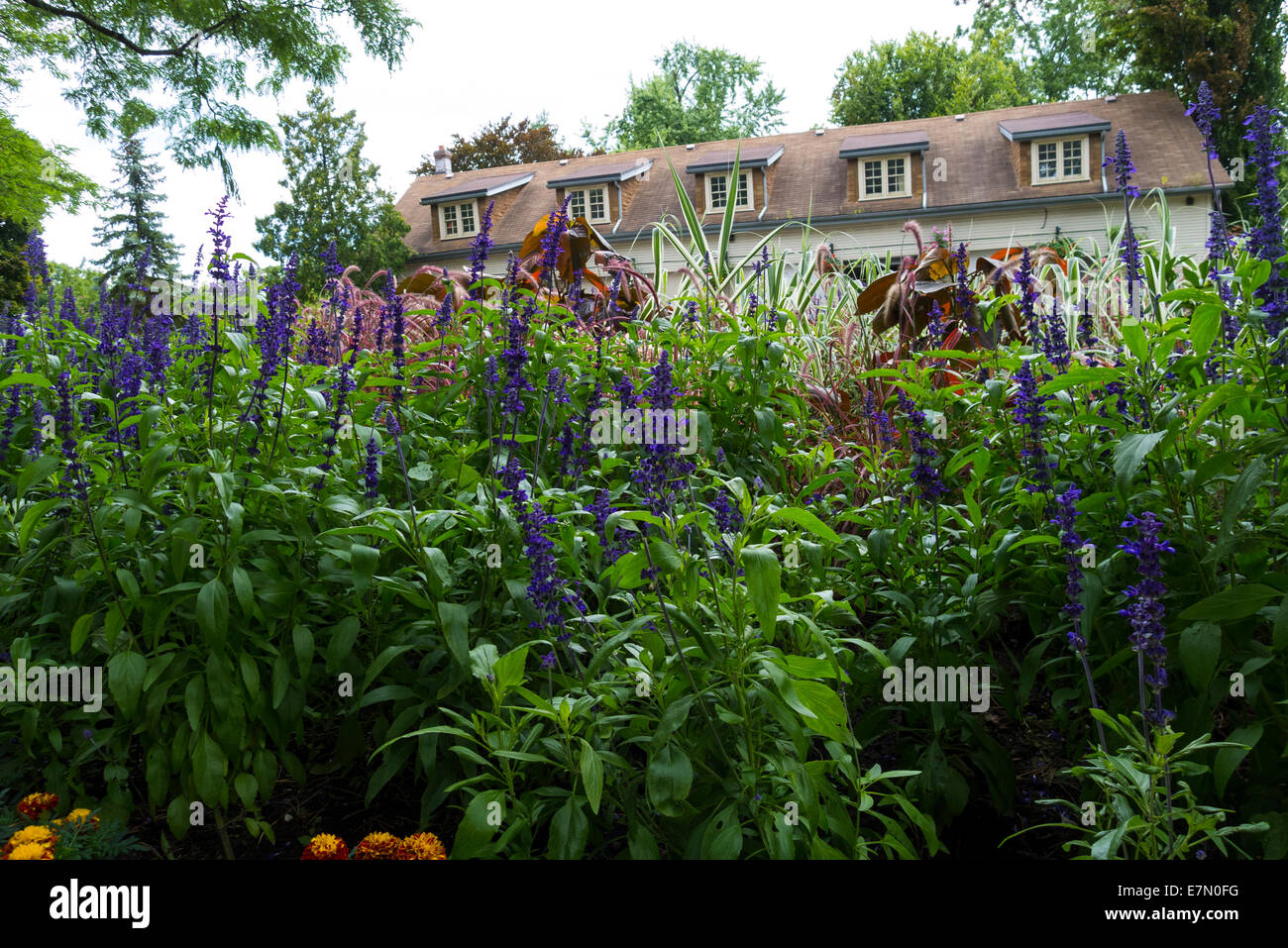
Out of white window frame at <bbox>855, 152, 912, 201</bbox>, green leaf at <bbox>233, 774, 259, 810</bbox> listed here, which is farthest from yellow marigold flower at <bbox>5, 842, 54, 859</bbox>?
white window frame at <bbox>855, 152, 912, 201</bbox>

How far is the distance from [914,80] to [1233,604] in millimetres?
41375

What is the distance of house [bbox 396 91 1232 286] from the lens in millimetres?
25141

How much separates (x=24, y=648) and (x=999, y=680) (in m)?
2.50

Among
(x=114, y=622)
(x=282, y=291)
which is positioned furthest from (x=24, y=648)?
(x=282, y=291)

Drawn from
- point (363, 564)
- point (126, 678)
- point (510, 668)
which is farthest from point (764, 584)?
point (126, 678)

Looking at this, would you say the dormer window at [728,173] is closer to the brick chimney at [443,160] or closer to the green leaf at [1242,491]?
the brick chimney at [443,160]

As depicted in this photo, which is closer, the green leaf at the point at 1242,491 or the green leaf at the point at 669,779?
the green leaf at the point at 669,779

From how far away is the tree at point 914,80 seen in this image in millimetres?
38094

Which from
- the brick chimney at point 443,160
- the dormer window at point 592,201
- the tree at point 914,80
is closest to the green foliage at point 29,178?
the dormer window at point 592,201

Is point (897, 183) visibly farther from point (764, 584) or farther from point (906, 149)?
point (764, 584)

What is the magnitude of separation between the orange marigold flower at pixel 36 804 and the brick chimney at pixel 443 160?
120 feet

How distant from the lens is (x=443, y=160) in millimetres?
36125

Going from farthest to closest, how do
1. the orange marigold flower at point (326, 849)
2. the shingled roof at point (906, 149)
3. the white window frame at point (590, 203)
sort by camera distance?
the white window frame at point (590, 203)
the shingled roof at point (906, 149)
the orange marigold flower at point (326, 849)
